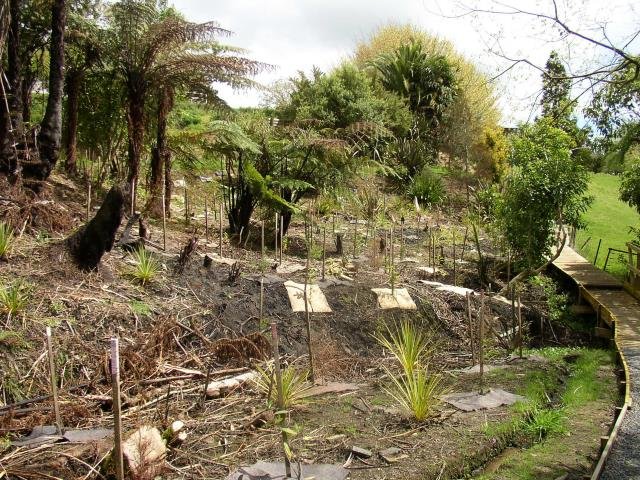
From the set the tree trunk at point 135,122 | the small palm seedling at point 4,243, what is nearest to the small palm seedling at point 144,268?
the small palm seedling at point 4,243

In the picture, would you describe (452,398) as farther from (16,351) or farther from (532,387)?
(16,351)

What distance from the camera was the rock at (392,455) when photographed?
4.05m

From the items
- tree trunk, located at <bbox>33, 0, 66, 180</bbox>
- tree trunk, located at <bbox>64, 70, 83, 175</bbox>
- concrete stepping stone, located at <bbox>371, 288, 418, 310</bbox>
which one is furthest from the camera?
tree trunk, located at <bbox>64, 70, 83, 175</bbox>

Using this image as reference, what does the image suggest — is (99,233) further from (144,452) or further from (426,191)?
(426,191)

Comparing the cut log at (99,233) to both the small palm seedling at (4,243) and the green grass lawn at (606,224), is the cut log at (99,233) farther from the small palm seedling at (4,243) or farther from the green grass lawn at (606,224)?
the green grass lawn at (606,224)

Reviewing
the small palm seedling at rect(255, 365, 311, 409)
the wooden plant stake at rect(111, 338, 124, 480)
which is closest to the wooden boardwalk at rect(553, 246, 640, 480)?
the small palm seedling at rect(255, 365, 311, 409)

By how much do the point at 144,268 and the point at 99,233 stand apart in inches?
25.1

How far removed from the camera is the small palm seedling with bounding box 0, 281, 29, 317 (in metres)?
5.09

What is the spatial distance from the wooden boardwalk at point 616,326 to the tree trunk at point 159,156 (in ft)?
23.0

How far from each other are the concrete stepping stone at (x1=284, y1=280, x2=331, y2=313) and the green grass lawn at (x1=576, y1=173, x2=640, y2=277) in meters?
9.56

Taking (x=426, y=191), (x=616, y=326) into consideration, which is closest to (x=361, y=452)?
(x=616, y=326)

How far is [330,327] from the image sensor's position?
694 cm

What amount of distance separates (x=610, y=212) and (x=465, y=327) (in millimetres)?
17445

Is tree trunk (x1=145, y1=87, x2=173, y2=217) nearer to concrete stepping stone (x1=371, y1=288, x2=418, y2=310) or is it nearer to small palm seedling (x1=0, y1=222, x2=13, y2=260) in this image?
small palm seedling (x1=0, y1=222, x2=13, y2=260)
